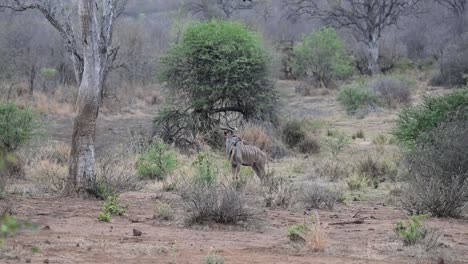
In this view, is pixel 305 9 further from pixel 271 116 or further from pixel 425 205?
pixel 425 205

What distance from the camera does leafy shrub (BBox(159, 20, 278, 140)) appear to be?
77.4 feet

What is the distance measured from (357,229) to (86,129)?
486 cm

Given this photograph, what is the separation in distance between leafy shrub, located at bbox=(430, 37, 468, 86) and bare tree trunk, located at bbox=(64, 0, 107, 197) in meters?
32.5

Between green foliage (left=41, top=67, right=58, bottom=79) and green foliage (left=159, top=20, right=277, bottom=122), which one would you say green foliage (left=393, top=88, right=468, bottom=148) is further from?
green foliage (left=41, top=67, right=58, bottom=79)

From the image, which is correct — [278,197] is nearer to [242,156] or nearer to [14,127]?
[242,156]

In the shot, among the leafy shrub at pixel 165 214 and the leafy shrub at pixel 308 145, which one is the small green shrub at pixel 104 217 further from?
the leafy shrub at pixel 308 145

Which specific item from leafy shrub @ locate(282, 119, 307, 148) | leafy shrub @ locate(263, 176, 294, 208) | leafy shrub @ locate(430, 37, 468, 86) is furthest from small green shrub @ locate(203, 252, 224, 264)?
leafy shrub @ locate(430, 37, 468, 86)

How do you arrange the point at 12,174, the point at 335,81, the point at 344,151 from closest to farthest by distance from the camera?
the point at 12,174, the point at 344,151, the point at 335,81

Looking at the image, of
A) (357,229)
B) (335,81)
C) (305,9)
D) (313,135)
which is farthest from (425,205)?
(305,9)

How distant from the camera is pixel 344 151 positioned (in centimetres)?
2206

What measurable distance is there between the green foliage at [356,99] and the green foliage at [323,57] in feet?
37.4

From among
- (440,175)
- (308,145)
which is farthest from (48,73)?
(440,175)

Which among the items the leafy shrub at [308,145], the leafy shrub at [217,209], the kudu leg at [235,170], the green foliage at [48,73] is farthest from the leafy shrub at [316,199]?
the green foliage at [48,73]

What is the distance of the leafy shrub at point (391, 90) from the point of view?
3656cm
